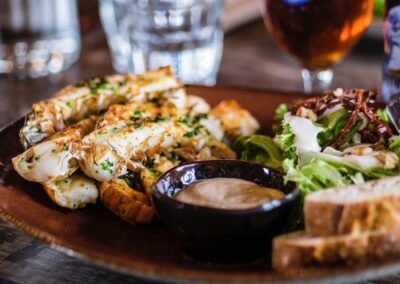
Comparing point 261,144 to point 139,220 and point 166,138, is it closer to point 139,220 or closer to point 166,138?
point 166,138

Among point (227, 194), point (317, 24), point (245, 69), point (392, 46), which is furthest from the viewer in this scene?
point (245, 69)

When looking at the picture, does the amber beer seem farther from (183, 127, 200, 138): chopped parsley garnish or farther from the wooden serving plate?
the wooden serving plate

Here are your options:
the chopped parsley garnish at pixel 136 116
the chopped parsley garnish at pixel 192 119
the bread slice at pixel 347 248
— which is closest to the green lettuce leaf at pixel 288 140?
the chopped parsley garnish at pixel 192 119

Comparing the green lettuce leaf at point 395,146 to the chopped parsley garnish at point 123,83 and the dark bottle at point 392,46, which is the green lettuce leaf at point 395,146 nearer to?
the dark bottle at point 392,46

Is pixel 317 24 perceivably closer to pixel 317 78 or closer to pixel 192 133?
pixel 317 78

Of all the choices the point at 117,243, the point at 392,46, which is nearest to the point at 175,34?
the point at 392,46

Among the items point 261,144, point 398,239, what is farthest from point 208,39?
point 398,239
